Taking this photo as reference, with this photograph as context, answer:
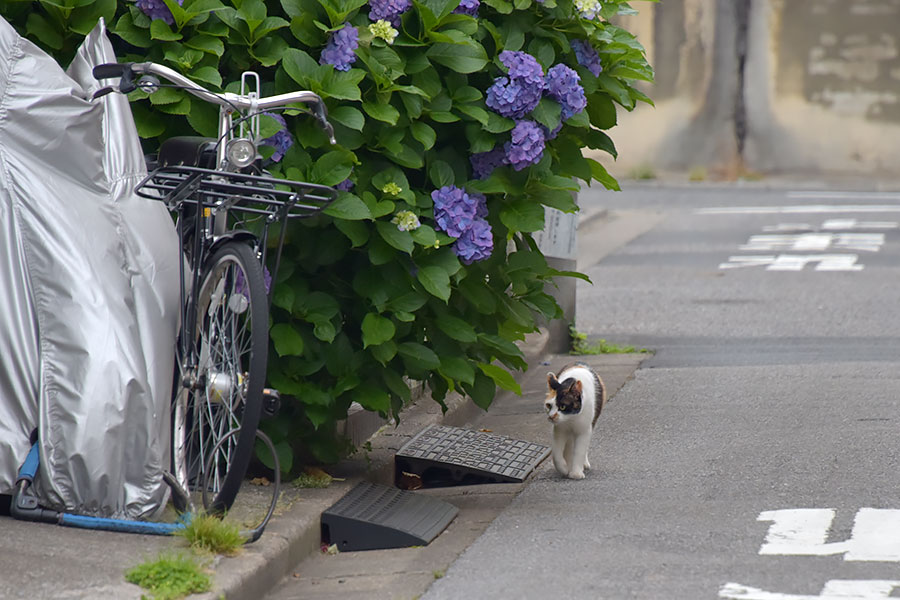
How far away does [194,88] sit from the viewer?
14.0 ft

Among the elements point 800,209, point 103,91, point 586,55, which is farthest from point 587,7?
point 800,209

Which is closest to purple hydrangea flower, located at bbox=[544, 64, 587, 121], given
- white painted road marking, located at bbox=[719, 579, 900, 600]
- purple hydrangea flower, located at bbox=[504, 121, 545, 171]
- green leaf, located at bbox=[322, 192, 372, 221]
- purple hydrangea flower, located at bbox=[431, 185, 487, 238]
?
purple hydrangea flower, located at bbox=[504, 121, 545, 171]

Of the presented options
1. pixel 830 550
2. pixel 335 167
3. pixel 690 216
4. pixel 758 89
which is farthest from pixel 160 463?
pixel 758 89

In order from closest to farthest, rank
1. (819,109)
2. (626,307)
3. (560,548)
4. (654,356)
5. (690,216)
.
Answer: (560,548) → (654,356) → (626,307) → (690,216) → (819,109)

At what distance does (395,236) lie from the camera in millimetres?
4840

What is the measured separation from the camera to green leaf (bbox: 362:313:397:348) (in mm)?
4871

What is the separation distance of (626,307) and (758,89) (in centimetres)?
1717

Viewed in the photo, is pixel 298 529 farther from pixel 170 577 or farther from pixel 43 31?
pixel 43 31

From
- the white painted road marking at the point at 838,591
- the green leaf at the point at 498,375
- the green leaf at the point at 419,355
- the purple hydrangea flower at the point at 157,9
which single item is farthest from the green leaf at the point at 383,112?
the white painted road marking at the point at 838,591

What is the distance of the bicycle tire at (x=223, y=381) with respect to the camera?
4.18 metres

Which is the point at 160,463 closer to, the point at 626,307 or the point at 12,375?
the point at 12,375

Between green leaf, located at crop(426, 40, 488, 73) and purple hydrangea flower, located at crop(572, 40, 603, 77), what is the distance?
1.60ft

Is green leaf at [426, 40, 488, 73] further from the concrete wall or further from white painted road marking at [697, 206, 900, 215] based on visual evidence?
the concrete wall

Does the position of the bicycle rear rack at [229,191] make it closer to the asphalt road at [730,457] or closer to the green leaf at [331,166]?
the green leaf at [331,166]
